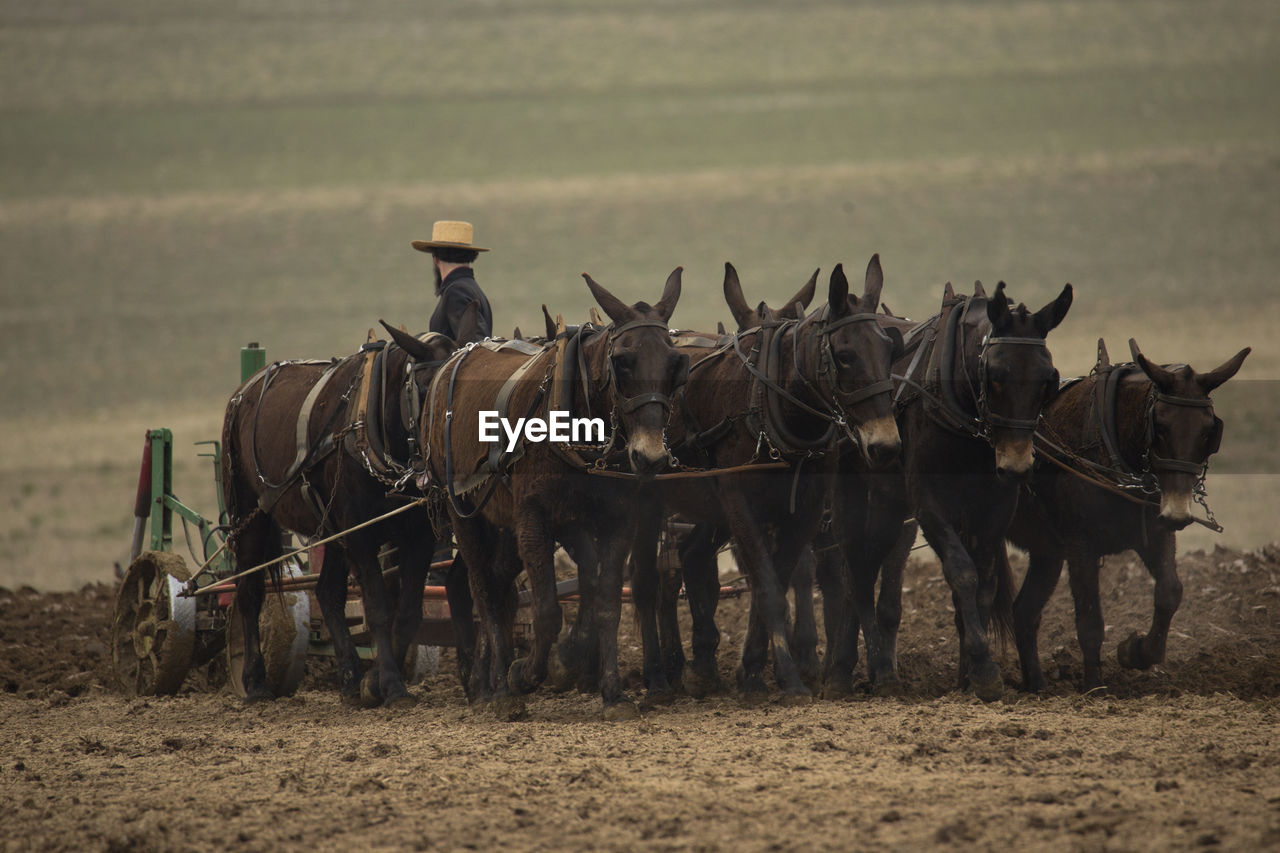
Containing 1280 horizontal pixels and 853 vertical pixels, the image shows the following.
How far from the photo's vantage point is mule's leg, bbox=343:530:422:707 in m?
8.89

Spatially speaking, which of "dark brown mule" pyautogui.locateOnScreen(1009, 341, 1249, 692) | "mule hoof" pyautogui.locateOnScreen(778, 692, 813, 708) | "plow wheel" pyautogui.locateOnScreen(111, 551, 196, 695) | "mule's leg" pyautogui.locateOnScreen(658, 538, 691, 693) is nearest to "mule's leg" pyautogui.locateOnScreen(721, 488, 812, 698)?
"mule hoof" pyautogui.locateOnScreen(778, 692, 813, 708)

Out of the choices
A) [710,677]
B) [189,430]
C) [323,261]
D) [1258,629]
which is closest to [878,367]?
[710,677]

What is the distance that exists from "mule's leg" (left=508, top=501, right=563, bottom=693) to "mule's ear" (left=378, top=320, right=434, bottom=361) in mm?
1514

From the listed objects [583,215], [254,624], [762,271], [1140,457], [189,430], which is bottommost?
[254,624]

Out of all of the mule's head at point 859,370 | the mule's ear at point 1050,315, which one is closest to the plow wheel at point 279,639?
the mule's head at point 859,370

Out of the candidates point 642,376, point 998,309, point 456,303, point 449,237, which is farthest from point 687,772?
point 449,237

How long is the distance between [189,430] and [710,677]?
18303mm

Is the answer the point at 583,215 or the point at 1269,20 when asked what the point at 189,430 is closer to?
the point at 583,215

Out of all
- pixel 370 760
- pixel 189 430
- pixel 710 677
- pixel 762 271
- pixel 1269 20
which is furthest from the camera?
pixel 1269 20

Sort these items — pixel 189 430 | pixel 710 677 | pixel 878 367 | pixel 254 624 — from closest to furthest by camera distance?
pixel 878 367 < pixel 710 677 < pixel 254 624 < pixel 189 430

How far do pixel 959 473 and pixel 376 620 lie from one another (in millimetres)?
3539

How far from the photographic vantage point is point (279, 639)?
940 cm

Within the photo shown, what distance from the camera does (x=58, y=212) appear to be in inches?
1489

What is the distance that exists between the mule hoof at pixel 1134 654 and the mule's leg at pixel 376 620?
4.07 metres
